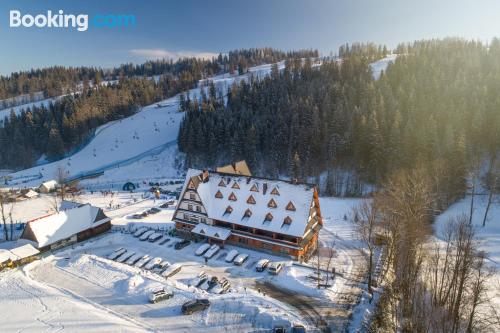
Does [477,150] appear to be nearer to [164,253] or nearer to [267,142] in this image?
[267,142]

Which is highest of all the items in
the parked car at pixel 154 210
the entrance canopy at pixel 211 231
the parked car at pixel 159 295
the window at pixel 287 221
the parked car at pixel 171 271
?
the window at pixel 287 221

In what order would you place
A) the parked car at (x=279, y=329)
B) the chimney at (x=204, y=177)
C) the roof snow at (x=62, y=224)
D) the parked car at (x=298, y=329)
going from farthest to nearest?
the chimney at (x=204, y=177), the roof snow at (x=62, y=224), the parked car at (x=298, y=329), the parked car at (x=279, y=329)

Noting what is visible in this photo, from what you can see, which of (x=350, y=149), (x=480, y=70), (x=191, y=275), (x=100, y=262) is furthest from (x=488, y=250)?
(x=480, y=70)

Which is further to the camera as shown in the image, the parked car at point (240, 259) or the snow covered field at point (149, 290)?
the parked car at point (240, 259)

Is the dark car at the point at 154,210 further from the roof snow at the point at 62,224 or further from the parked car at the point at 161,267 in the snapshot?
the parked car at the point at 161,267

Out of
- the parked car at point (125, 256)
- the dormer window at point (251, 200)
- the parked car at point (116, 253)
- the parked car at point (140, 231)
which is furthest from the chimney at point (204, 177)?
the parked car at point (116, 253)

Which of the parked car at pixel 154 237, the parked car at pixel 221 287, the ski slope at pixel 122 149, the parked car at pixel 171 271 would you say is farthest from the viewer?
the ski slope at pixel 122 149

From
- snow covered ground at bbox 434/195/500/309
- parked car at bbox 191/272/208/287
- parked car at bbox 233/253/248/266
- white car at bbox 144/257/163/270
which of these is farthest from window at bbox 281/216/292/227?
snow covered ground at bbox 434/195/500/309
